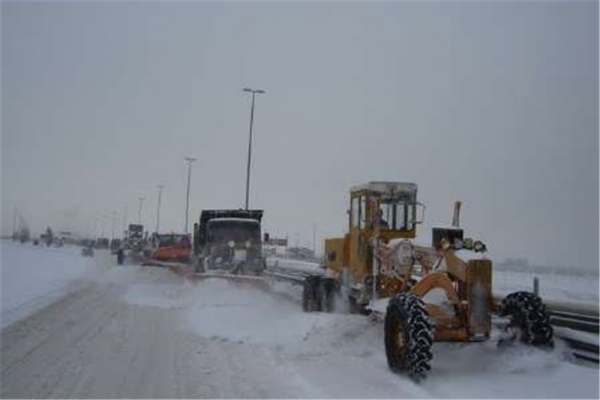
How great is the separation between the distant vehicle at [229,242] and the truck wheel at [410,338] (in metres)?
14.8

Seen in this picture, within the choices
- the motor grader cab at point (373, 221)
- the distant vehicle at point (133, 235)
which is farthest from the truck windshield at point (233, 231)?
the distant vehicle at point (133, 235)

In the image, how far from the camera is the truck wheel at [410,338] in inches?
363

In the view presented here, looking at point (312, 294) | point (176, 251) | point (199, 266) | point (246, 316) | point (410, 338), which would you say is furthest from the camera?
point (176, 251)

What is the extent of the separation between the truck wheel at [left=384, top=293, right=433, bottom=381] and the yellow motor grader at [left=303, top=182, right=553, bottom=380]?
1cm

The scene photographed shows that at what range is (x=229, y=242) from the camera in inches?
1032

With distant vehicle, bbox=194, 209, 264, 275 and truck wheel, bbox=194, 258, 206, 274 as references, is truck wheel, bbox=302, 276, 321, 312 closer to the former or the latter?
distant vehicle, bbox=194, 209, 264, 275

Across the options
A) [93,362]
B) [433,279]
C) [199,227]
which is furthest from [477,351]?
[199,227]

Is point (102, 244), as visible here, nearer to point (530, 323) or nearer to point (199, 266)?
point (199, 266)

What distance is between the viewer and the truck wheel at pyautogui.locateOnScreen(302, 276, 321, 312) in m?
16.6

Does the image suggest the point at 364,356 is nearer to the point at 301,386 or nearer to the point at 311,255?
the point at 301,386

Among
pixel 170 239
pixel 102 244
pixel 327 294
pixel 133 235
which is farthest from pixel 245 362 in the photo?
pixel 102 244

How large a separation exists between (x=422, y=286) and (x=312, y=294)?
21.5 feet

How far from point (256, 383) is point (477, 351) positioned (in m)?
3.55

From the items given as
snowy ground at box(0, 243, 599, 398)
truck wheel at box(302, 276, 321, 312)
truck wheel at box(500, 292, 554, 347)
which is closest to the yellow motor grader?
truck wheel at box(500, 292, 554, 347)
